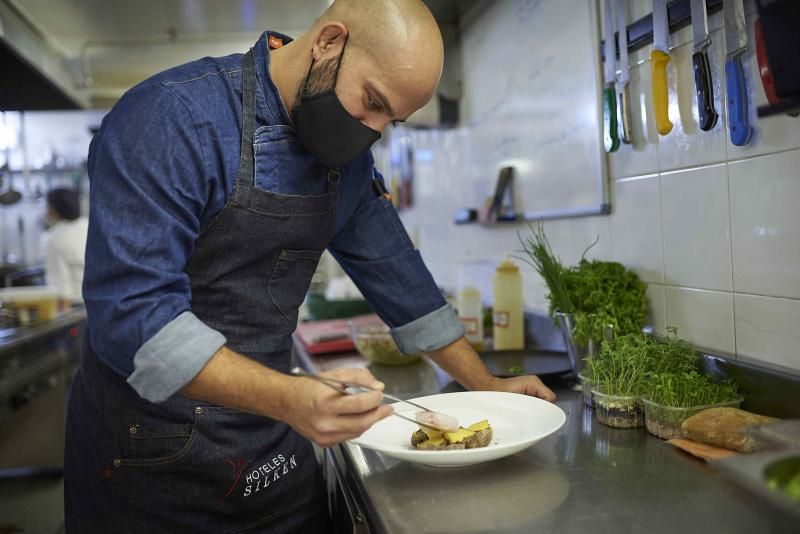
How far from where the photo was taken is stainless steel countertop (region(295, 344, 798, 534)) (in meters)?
0.80

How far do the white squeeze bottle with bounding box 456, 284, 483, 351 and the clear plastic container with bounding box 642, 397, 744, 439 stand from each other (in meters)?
0.86

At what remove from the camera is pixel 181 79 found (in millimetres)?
1042

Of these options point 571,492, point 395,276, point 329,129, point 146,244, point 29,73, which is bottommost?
point 571,492

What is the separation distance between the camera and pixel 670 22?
4.18 ft

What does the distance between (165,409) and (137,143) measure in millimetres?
443

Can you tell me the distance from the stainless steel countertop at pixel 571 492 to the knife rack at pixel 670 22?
2.45 feet

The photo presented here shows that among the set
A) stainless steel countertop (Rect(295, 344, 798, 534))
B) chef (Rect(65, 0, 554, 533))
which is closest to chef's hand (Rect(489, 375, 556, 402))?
chef (Rect(65, 0, 554, 533))

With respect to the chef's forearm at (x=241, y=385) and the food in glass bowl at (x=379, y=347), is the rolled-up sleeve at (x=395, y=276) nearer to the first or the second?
the food in glass bowl at (x=379, y=347)

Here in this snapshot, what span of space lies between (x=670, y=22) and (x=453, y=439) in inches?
34.9

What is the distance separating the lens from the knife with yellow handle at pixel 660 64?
1.28 m

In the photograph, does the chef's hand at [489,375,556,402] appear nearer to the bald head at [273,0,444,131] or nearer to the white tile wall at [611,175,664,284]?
the white tile wall at [611,175,664,284]

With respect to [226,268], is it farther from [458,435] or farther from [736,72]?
[736,72]

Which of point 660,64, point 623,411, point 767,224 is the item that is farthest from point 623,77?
point 623,411

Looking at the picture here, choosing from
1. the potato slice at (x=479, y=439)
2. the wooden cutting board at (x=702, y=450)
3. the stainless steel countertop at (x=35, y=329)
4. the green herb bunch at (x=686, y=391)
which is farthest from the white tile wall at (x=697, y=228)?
the stainless steel countertop at (x=35, y=329)
